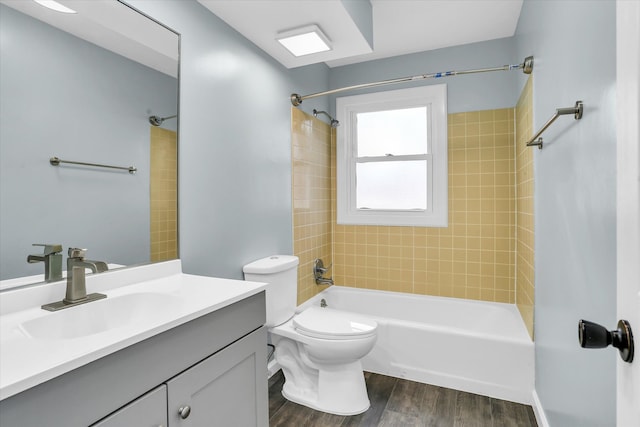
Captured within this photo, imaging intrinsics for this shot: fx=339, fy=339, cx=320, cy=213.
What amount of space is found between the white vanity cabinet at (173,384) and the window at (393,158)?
1.98 m

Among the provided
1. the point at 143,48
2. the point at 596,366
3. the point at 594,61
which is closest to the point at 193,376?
the point at 596,366

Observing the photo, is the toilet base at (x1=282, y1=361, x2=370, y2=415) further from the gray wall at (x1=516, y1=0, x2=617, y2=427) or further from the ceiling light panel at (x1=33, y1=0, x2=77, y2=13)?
the ceiling light panel at (x1=33, y1=0, x2=77, y2=13)

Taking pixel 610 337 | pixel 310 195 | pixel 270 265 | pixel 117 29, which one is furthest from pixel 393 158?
pixel 610 337

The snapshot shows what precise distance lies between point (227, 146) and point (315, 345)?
3.94 ft

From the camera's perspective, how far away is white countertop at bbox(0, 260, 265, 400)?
0.66 meters

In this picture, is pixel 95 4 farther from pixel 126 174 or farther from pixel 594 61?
pixel 594 61

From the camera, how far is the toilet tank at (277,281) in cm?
197

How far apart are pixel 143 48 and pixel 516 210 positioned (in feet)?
8.58

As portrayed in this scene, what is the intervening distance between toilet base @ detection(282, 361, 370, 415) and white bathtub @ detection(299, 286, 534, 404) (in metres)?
0.41

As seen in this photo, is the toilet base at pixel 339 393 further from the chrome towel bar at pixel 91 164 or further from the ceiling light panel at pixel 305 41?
the ceiling light panel at pixel 305 41

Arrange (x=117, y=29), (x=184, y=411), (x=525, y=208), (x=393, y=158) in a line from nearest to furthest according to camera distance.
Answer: (x=184, y=411), (x=117, y=29), (x=525, y=208), (x=393, y=158)

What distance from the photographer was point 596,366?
0.96m

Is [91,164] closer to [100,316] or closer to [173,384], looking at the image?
[100,316]

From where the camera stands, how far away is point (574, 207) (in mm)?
1159
